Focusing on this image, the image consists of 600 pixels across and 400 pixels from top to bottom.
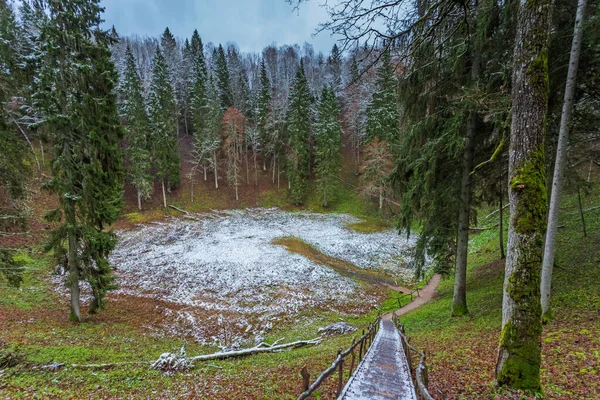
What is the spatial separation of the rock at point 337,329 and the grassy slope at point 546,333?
261cm

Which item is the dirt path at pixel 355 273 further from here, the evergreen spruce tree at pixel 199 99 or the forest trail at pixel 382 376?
the evergreen spruce tree at pixel 199 99

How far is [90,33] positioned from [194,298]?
524 inches

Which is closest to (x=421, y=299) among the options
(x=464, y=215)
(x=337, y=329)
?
(x=337, y=329)

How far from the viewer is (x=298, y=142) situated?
43.0 metres

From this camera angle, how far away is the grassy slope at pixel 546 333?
16.2 feet

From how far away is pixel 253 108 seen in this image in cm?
5475

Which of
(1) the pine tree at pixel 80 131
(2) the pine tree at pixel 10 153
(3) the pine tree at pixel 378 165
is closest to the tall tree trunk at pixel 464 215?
(1) the pine tree at pixel 80 131

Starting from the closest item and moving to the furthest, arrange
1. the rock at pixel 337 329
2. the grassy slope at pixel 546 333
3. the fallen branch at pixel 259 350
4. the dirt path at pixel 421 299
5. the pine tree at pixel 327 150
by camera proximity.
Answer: the grassy slope at pixel 546 333 → the fallen branch at pixel 259 350 → the rock at pixel 337 329 → the dirt path at pixel 421 299 → the pine tree at pixel 327 150

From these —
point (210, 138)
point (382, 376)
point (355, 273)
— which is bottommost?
point (355, 273)

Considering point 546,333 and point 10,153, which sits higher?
point 10,153

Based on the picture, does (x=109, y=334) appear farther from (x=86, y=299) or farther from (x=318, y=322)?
(x=318, y=322)

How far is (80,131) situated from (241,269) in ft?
41.1

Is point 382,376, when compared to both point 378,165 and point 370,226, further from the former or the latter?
point 378,165

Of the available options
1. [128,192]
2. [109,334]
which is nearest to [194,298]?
[109,334]
